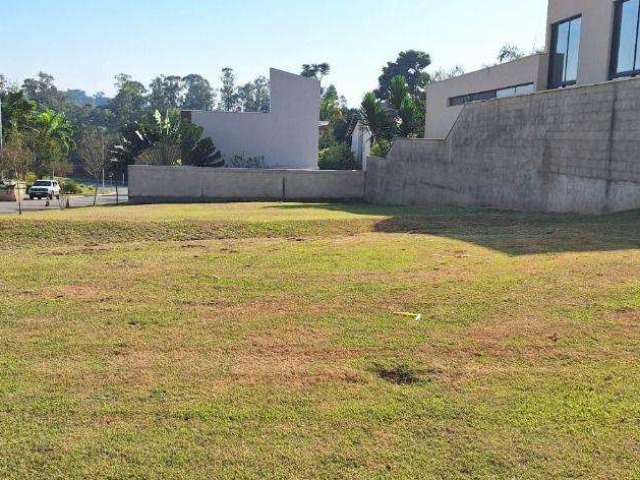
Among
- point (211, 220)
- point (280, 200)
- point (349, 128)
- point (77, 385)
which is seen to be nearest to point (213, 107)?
point (349, 128)

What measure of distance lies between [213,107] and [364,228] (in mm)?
170514

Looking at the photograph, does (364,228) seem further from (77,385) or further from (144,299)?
(77,385)

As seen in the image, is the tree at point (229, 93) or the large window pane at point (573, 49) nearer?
the large window pane at point (573, 49)

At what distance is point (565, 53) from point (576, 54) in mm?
1416

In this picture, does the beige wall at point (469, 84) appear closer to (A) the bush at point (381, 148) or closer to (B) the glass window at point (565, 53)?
(B) the glass window at point (565, 53)

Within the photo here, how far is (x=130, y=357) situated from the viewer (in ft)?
17.4

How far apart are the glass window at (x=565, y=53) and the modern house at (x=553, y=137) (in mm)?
37

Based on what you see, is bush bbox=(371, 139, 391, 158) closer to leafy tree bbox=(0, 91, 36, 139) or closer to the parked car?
the parked car

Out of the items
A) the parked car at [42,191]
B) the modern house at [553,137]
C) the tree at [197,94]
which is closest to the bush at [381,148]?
the modern house at [553,137]

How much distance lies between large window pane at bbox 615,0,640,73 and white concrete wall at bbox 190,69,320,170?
80.8ft

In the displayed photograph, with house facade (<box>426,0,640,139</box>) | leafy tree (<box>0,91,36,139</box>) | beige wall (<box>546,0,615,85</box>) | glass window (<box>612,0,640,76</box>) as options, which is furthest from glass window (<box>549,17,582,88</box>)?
leafy tree (<box>0,91,36,139</box>)

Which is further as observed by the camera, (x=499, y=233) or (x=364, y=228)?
(x=364, y=228)

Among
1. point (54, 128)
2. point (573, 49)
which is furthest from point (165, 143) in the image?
point (54, 128)

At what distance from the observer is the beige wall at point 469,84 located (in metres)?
27.2
